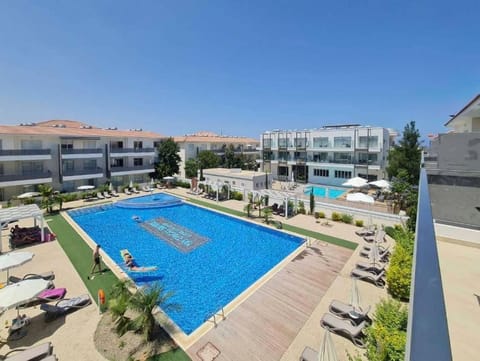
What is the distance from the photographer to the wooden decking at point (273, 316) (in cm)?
874

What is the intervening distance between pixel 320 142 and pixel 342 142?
3877 millimetres

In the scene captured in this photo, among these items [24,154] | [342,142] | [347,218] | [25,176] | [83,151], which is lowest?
[347,218]

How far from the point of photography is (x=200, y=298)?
12312 millimetres

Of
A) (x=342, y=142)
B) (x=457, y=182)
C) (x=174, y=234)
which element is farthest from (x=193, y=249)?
(x=342, y=142)

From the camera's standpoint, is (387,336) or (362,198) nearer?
(387,336)

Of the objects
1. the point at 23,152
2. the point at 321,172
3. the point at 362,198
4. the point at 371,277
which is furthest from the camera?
the point at 321,172

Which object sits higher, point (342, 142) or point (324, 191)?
point (342, 142)

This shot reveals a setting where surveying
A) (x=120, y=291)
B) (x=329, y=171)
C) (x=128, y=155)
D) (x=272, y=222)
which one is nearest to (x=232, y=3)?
(x=272, y=222)

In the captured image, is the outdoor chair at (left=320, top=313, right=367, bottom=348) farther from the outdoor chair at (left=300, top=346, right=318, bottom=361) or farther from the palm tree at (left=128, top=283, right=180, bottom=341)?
the palm tree at (left=128, top=283, right=180, bottom=341)

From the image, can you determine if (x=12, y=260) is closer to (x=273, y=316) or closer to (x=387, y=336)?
(x=273, y=316)

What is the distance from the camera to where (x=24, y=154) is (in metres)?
27.5

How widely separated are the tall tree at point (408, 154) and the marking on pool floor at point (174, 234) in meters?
24.3

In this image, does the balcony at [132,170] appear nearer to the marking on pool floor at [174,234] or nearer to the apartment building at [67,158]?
the apartment building at [67,158]

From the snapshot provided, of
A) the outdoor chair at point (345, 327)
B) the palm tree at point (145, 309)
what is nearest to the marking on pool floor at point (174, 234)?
the palm tree at point (145, 309)
